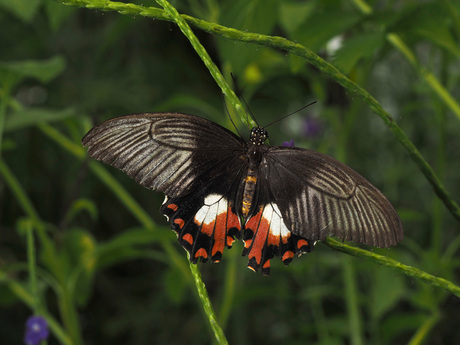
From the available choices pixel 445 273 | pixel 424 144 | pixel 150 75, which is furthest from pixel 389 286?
pixel 150 75

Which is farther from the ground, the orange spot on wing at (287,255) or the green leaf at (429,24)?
the green leaf at (429,24)

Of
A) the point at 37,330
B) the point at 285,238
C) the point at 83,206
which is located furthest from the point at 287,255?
the point at 83,206

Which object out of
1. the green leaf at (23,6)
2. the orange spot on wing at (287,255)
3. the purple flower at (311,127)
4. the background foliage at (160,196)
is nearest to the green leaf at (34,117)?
the green leaf at (23,6)

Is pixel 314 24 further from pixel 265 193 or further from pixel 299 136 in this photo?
pixel 299 136

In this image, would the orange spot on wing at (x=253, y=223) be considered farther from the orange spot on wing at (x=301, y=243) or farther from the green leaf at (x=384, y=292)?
the green leaf at (x=384, y=292)

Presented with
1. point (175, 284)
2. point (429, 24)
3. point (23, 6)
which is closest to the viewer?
point (429, 24)

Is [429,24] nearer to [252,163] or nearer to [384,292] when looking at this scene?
[252,163]
